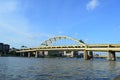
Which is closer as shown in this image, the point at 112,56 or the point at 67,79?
the point at 67,79

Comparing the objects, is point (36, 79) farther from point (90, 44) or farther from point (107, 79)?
point (90, 44)

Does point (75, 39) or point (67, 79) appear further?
point (75, 39)

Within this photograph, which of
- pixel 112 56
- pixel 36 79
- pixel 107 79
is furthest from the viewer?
pixel 112 56

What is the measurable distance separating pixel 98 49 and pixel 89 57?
65.3 ft

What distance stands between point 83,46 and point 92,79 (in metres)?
141

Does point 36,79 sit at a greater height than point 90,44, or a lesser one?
lesser

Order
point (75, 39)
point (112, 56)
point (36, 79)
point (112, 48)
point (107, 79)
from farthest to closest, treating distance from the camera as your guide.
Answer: point (75, 39) → point (112, 56) → point (112, 48) → point (107, 79) → point (36, 79)

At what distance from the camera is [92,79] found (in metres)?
35.9

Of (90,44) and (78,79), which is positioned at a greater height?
(90,44)

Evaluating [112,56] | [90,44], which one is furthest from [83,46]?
[112,56]

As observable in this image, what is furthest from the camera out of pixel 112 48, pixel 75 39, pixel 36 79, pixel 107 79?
pixel 75 39

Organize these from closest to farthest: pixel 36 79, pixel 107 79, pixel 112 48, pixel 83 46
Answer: pixel 36 79
pixel 107 79
pixel 112 48
pixel 83 46

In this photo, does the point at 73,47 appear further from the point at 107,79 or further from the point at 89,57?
the point at 107,79

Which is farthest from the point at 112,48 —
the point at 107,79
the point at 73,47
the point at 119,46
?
the point at 107,79
